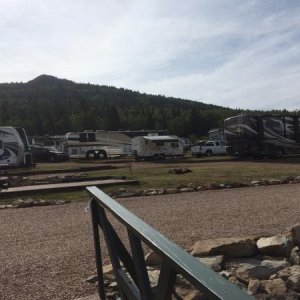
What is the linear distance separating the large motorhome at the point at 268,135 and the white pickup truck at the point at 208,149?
11288 millimetres

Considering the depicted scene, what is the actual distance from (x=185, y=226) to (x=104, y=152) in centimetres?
4099

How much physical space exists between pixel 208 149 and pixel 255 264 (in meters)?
44.0

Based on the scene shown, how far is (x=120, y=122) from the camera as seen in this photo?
120750 millimetres

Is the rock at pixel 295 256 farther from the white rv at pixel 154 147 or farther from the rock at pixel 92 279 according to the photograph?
the white rv at pixel 154 147

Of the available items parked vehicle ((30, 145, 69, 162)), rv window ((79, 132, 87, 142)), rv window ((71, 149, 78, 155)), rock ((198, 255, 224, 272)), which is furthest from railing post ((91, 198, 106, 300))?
rv window ((79, 132, 87, 142))

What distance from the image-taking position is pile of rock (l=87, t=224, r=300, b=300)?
4586mm

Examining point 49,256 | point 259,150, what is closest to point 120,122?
point 259,150

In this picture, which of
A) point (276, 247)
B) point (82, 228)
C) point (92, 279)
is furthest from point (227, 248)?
point (82, 228)

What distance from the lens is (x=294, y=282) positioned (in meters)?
4.72

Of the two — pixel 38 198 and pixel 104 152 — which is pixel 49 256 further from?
pixel 104 152

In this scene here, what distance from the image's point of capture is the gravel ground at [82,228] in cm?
561

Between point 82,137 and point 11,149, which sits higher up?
point 82,137

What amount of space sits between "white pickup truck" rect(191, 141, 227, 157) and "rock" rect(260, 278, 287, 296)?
43.7m

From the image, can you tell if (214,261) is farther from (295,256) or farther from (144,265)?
(144,265)
